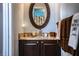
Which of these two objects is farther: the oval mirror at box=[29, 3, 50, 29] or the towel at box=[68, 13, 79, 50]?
the oval mirror at box=[29, 3, 50, 29]

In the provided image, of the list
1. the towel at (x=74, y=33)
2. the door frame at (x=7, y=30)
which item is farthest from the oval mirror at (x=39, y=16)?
the door frame at (x=7, y=30)

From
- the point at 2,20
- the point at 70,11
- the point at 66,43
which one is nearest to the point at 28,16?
the point at 70,11

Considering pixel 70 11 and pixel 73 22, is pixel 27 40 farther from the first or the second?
pixel 73 22

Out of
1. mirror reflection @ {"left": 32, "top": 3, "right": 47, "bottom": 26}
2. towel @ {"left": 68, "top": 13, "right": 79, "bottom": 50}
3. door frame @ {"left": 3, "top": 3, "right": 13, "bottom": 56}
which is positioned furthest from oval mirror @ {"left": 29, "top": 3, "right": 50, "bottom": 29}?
door frame @ {"left": 3, "top": 3, "right": 13, "bottom": 56}

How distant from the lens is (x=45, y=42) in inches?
88.3

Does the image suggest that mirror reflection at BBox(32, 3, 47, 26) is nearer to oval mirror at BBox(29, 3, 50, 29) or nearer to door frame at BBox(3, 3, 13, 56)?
oval mirror at BBox(29, 3, 50, 29)

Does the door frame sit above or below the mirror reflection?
below

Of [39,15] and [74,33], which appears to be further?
[39,15]

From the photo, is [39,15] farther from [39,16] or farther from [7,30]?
[7,30]

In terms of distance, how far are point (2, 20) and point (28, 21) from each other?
1206 mm

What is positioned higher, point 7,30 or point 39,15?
point 39,15

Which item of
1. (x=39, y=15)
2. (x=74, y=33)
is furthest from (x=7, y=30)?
(x=39, y=15)

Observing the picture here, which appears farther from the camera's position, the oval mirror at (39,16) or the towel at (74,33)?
the oval mirror at (39,16)

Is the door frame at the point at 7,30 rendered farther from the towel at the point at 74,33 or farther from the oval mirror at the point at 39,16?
the oval mirror at the point at 39,16
